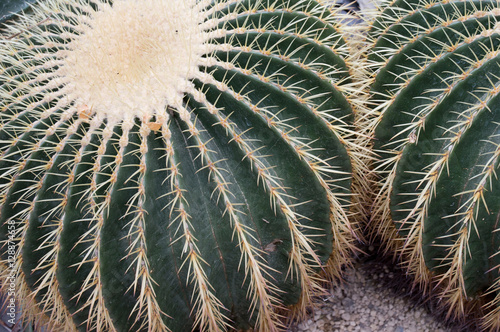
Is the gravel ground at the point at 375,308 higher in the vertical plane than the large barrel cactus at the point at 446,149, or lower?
lower

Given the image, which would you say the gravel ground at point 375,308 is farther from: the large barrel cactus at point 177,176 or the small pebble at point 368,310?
the large barrel cactus at point 177,176

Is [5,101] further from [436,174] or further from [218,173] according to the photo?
[436,174]

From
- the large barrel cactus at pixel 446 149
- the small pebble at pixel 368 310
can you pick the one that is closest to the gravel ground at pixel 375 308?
the small pebble at pixel 368 310

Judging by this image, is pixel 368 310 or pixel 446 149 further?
pixel 368 310

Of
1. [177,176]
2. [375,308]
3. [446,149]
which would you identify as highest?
[177,176]

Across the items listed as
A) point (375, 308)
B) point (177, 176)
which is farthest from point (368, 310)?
point (177, 176)

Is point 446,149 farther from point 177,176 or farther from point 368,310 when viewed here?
point 177,176
